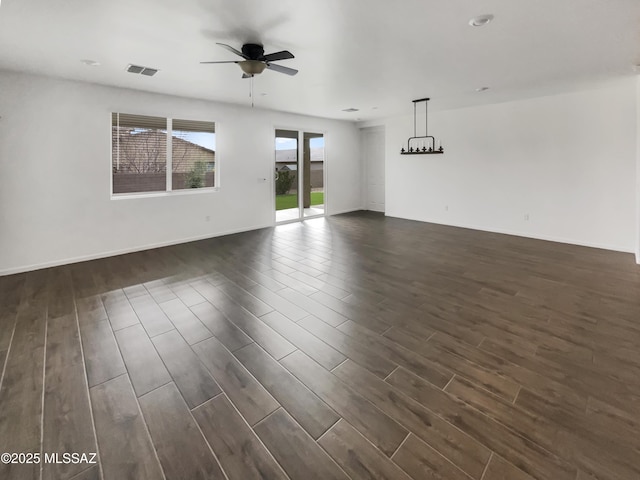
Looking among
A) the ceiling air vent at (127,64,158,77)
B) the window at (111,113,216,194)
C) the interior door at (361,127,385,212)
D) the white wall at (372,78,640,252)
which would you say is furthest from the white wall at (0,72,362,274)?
the white wall at (372,78,640,252)

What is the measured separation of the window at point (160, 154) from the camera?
5188 mm

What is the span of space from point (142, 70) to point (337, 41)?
2.69 metres

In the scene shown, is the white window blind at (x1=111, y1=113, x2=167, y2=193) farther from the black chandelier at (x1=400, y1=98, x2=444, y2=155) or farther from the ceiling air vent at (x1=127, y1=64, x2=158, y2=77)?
the black chandelier at (x1=400, y1=98, x2=444, y2=155)

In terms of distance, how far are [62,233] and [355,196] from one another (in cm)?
716

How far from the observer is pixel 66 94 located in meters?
4.46

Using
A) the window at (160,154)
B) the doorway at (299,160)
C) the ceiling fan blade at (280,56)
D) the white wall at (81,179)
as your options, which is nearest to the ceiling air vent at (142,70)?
the white wall at (81,179)

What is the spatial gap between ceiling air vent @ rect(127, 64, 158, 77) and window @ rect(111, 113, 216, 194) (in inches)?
47.7

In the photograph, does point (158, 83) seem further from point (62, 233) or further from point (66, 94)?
point (62, 233)

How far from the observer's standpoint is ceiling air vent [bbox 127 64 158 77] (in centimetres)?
399

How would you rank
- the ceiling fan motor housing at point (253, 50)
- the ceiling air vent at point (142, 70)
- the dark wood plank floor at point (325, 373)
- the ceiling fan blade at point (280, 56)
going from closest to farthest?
1. the dark wood plank floor at point (325, 373)
2. the ceiling fan blade at point (280, 56)
3. the ceiling fan motor housing at point (253, 50)
4. the ceiling air vent at point (142, 70)

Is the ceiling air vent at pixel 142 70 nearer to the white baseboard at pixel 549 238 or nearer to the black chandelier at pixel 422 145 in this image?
the black chandelier at pixel 422 145

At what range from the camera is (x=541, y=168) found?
5.89 m

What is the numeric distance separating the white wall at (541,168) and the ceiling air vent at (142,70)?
234 inches

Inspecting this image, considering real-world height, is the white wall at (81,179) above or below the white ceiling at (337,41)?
below
